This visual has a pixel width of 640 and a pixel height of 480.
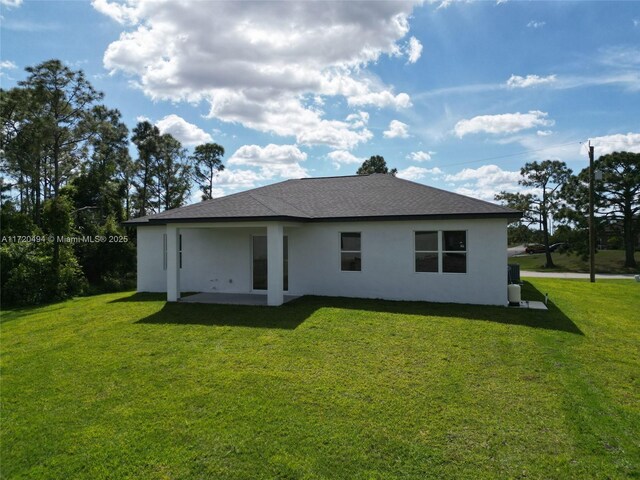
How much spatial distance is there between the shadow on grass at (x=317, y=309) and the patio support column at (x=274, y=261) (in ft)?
1.50

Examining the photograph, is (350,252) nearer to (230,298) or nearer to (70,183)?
(230,298)

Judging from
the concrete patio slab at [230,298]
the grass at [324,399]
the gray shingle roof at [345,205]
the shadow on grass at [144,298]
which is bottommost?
the grass at [324,399]

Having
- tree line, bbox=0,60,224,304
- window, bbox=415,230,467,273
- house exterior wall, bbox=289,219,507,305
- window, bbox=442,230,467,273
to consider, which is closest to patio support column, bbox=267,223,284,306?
house exterior wall, bbox=289,219,507,305

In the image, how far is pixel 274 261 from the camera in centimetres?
1102

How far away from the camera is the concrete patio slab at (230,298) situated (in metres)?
11.7

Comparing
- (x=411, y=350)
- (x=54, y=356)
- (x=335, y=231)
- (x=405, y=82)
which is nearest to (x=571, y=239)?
(x=405, y=82)

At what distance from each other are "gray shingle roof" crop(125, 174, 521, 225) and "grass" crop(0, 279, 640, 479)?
3.39 m

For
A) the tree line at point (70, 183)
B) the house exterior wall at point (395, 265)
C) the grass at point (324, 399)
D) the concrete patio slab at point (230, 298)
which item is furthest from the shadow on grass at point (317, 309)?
the tree line at point (70, 183)

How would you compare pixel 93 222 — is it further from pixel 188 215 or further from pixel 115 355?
pixel 115 355

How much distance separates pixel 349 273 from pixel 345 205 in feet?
8.66

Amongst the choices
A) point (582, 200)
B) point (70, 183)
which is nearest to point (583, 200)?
point (582, 200)

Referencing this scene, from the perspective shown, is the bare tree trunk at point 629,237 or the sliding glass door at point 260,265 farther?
the bare tree trunk at point 629,237

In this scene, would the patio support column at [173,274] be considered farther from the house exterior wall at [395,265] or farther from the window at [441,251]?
the window at [441,251]

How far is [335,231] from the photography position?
12797mm
